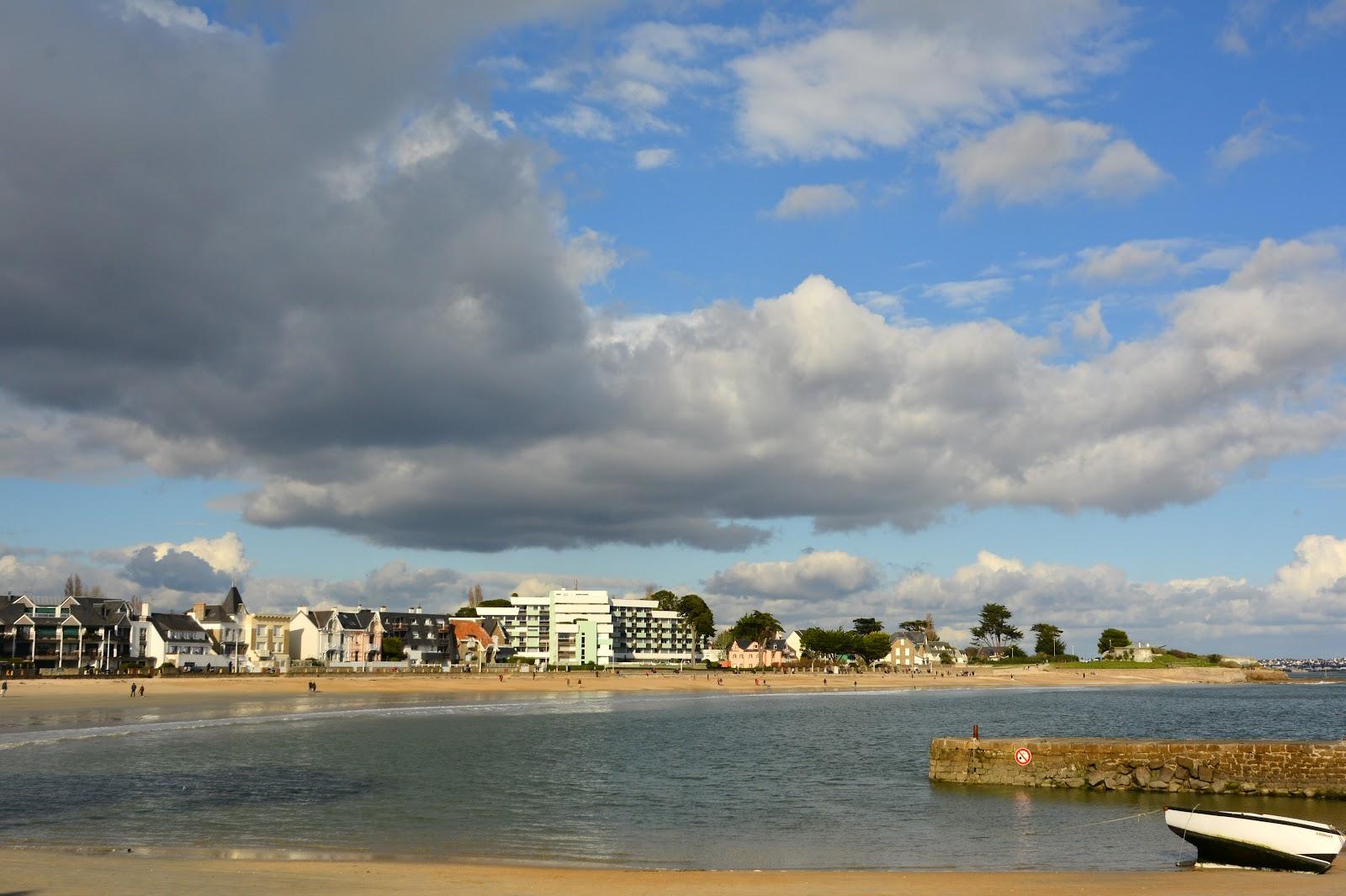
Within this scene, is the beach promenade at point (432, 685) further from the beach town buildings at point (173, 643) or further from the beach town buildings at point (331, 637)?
the beach town buildings at point (331, 637)

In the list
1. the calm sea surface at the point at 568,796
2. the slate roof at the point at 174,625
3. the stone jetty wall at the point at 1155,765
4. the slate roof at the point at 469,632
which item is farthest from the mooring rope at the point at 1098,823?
the slate roof at the point at 469,632

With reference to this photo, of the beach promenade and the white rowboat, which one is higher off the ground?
the white rowboat

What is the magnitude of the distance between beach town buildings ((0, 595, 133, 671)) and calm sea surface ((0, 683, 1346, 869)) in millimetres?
85485

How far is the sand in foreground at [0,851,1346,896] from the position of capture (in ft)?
64.9

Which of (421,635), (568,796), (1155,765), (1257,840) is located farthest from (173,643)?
(1257,840)

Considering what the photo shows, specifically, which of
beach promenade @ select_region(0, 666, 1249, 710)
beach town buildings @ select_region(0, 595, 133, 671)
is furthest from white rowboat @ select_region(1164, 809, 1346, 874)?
beach town buildings @ select_region(0, 595, 133, 671)

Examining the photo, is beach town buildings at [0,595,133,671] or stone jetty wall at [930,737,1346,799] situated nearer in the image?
stone jetty wall at [930,737,1346,799]

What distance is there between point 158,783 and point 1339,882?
36902mm

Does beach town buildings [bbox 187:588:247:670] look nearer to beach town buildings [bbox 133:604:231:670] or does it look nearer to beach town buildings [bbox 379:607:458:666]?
beach town buildings [bbox 133:604:231:670]

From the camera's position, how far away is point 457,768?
1759 inches

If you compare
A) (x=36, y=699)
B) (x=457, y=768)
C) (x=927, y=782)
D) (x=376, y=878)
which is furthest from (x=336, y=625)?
(x=376, y=878)

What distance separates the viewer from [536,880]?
2159cm

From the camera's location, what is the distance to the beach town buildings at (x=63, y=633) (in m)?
139

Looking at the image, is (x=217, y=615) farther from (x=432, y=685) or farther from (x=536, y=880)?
(x=536, y=880)
